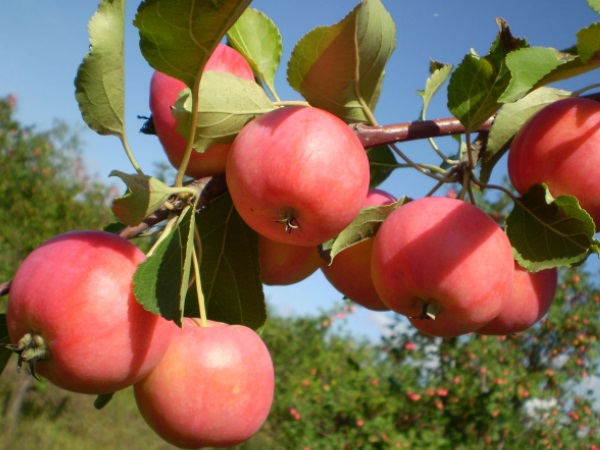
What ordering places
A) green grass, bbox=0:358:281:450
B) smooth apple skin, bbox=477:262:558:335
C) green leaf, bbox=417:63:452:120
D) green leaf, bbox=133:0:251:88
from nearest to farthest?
green leaf, bbox=133:0:251:88, smooth apple skin, bbox=477:262:558:335, green leaf, bbox=417:63:452:120, green grass, bbox=0:358:281:450

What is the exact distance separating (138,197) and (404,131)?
1.29ft

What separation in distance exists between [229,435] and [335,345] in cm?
A: 712

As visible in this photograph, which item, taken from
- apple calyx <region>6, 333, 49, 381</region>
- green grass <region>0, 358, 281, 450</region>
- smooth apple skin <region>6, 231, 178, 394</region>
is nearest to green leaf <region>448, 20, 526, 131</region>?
smooth apple skin <region>6, 231, 178, 394</region>

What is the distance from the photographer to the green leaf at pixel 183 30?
61 centimetres

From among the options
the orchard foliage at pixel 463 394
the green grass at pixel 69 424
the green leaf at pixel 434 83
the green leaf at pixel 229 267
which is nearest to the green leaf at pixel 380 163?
the green leaf at pixel 434 83

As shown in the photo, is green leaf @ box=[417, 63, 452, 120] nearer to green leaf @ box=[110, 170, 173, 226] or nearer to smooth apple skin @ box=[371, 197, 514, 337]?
smooth apple skin @ box=[371, 197, 514, 337]

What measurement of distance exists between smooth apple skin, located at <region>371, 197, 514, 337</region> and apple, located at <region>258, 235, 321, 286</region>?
0.53 feet

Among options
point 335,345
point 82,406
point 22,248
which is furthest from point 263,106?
point 82,406

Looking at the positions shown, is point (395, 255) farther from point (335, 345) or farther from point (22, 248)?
point (22, 248)

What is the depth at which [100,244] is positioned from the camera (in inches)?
26.8

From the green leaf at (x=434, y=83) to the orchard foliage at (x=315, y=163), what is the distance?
0.59ft

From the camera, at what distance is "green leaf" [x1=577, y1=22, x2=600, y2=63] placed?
0.66 metres

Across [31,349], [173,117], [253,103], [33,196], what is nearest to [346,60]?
[253,103]

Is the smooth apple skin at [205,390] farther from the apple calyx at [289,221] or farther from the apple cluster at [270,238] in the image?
the apple calyx at [289,221]
